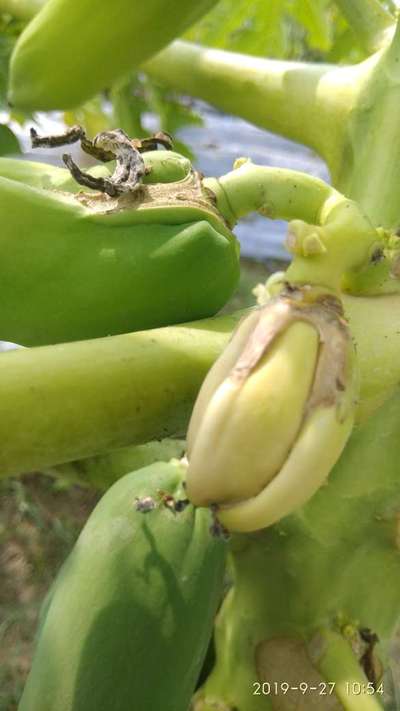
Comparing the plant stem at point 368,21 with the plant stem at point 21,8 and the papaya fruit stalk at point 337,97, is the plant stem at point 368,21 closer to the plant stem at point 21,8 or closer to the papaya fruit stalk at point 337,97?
the papaya fruit stalk at point 337,97

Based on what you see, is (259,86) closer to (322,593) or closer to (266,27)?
(266,27)

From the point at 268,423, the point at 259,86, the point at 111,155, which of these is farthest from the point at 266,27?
the point at 268,423

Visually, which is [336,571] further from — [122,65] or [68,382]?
[122,65]

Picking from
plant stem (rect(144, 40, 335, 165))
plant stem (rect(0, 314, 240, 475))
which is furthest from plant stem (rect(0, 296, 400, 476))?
plant stem (rect(144, 40, 335, 165))

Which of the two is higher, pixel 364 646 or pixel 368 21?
pixel 368 21

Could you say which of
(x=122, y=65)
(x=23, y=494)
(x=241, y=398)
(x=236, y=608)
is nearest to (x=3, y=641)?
(x=23, y=494)
